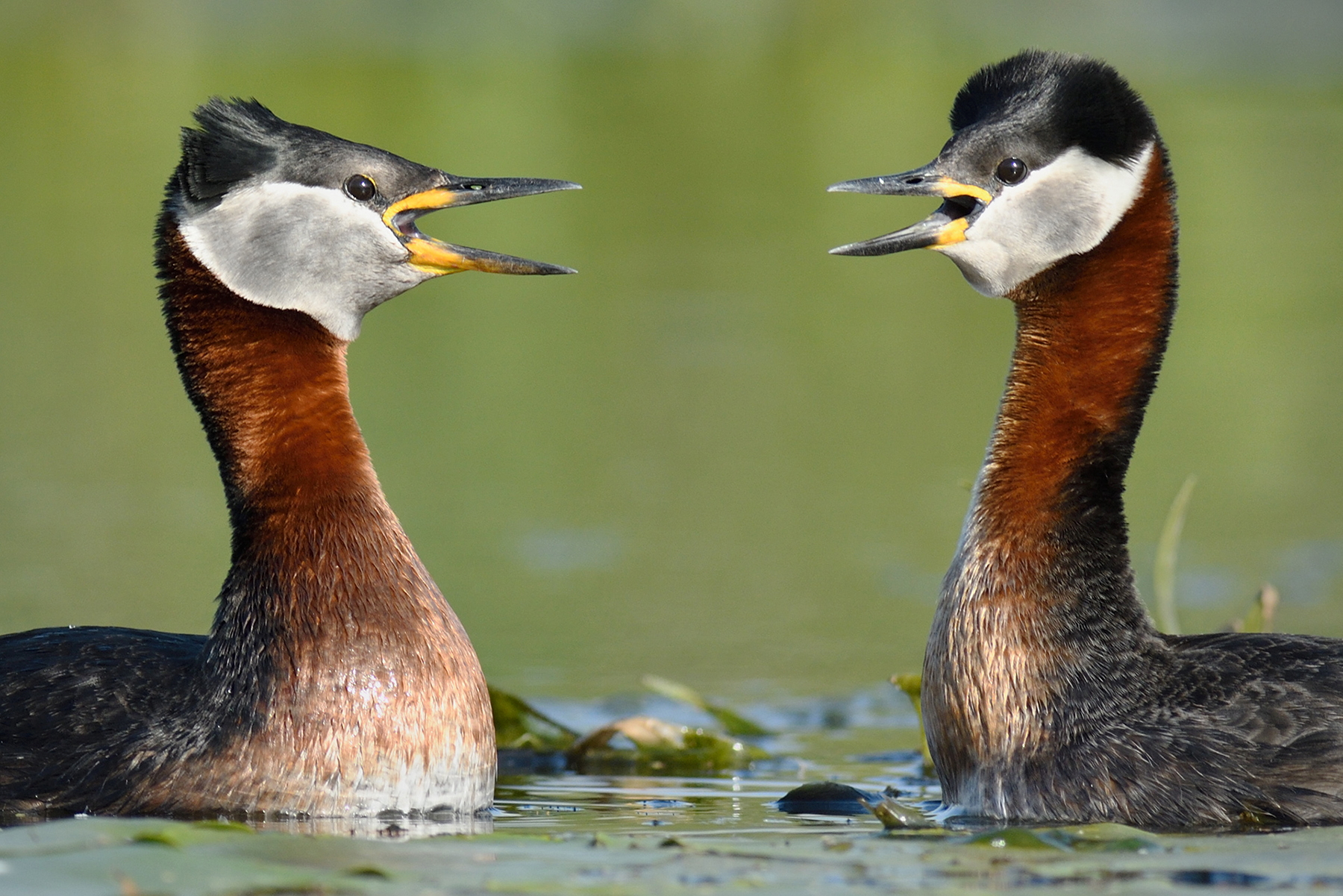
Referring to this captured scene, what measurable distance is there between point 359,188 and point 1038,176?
2.78 m

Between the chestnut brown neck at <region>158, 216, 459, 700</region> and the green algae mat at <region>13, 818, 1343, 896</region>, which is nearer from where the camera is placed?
the green algae mat at <region>13, 818, 1343, 896</region>

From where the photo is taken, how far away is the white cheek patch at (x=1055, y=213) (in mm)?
8062

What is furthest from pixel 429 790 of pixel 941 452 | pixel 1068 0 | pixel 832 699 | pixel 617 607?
pixel 1068 0

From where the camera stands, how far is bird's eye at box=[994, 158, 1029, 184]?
8133 millimetres

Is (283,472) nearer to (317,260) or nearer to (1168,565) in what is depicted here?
(317,260)

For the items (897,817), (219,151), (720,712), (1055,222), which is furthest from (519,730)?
(1055,222)

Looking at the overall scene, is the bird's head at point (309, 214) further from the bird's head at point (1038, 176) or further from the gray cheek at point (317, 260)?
the bird's head at point (1038, 176)

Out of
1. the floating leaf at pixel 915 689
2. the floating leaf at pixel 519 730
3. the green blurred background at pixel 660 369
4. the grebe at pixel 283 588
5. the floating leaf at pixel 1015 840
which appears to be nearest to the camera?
the floating leaf at pixel 1015 840

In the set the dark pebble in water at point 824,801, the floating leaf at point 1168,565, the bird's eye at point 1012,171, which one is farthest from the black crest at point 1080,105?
the dark pebble in water at point 824,801

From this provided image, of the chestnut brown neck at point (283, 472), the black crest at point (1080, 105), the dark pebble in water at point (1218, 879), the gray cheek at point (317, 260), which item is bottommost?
the dark pebble in water at point (1218, 879)

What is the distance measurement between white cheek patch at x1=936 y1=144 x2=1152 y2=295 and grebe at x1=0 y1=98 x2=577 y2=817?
1.75 meters

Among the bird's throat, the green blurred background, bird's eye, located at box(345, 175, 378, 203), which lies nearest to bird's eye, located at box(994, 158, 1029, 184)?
the bird's throat

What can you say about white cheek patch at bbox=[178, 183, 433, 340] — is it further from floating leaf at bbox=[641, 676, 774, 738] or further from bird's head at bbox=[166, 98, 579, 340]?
floating leaf at bbox=[641, 676, 774, 738]

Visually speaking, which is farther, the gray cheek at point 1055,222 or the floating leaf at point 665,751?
the floating leaf at point 665,751
